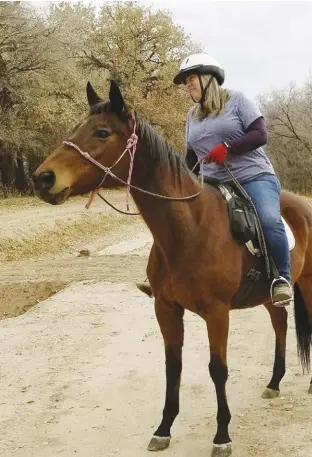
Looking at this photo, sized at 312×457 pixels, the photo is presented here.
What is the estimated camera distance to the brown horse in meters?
3.84

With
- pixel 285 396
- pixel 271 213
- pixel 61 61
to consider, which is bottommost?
pixel 285 396

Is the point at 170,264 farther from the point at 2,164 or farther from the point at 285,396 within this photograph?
the point at 2,164

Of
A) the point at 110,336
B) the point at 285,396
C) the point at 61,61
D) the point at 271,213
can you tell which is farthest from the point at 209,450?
the point at 61,61

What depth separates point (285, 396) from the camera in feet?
18.7

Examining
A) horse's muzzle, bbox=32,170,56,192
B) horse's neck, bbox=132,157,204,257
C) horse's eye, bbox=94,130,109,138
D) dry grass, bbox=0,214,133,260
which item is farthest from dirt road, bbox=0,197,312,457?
dry grass, bbox=0,214,133,260

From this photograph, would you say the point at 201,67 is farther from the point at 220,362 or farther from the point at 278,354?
the point at 278,354

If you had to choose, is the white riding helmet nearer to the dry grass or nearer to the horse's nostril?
the horse's nostril

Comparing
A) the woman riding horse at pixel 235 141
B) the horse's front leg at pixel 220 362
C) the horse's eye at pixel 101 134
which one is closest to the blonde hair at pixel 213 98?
the woman riding horse at pixel 235 141

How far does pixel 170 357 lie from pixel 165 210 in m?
1.25

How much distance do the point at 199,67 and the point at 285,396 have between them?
128 inches

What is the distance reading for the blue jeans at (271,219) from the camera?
4.70 meters

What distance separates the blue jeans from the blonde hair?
2.23ft

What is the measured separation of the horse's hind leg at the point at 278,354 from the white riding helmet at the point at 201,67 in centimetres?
249

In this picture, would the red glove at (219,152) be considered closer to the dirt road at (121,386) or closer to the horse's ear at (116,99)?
the horse's ear at (116,99)
